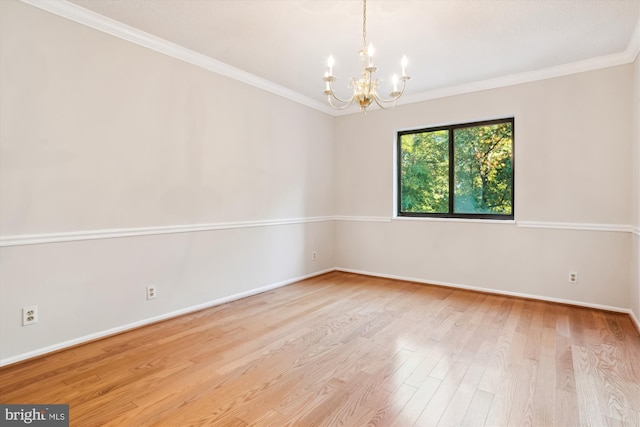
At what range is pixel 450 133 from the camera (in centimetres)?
429

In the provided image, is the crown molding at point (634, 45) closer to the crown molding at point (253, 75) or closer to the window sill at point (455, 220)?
the crown molding at point (253, 75)

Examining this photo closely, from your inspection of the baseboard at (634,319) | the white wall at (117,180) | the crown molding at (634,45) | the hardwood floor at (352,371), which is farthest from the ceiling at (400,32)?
the hardwood floor at (352,371)

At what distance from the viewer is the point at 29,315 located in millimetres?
2277

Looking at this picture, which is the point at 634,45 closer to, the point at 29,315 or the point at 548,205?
the point at 548,205

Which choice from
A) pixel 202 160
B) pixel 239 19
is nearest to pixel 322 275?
pixel 202 160

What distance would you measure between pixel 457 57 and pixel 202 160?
2802mm

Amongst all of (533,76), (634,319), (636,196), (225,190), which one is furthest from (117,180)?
(634,319)

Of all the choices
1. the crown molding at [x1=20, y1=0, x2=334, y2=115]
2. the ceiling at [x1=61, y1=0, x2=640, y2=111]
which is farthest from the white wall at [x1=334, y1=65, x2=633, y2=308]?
the crown molding at [x1=20, y1=0, x2=334, y2=115]

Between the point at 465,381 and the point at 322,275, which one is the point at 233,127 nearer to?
the point at 322,275

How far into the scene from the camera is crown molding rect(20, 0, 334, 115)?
238 centimetres

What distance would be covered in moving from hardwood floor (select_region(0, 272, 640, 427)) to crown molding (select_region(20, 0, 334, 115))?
251cm

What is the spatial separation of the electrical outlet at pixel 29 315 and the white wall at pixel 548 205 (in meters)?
3.86

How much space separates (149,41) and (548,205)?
14.2ft

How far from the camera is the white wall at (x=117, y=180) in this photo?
224cm
